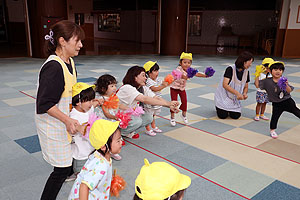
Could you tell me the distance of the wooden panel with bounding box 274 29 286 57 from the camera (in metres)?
16.0

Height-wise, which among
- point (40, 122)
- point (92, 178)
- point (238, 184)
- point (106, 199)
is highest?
point (40, 122)

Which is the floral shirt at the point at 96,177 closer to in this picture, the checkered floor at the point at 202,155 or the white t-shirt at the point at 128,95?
the checkered floor at the point at 202,155

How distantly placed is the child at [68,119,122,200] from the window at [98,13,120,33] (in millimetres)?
26616

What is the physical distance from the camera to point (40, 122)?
2375 millimetres

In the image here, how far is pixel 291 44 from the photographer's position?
623 inches

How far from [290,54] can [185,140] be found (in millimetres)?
14109

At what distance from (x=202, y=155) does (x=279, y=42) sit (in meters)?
14.5

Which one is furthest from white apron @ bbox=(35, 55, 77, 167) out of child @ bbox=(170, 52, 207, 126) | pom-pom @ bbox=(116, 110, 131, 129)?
child @ bbox=(170, 52, 207, 126)

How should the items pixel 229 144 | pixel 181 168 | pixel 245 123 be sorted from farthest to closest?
pixel 245 123, pixel 229 144, pixel 181 168

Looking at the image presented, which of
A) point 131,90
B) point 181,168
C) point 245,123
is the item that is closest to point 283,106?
point 245,123

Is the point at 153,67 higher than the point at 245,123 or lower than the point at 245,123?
higher

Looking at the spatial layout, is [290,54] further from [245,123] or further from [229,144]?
[229,144]

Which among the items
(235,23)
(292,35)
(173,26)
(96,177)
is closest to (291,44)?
(292,35)

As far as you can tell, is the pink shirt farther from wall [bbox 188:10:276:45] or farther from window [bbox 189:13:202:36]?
window [bbox 189:13:202:36]
